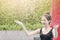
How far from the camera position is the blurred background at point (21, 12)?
822cm

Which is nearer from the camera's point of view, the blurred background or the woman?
the woman

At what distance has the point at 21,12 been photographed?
27.6 ft

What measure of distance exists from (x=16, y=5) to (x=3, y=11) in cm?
41

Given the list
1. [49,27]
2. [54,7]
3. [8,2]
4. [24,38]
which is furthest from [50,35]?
[8,2]

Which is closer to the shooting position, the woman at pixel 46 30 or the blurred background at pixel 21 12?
the woman at pixel 46 30

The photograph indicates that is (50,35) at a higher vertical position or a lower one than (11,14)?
higher

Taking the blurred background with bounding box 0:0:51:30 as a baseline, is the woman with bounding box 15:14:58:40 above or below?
above

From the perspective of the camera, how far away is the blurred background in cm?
822

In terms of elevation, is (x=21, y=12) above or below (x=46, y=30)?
below

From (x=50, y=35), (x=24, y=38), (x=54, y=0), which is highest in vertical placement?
(x=54, y=0)

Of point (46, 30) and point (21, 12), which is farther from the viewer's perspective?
point (21, 12)

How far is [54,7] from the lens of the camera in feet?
15.1

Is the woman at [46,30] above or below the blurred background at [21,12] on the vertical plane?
above

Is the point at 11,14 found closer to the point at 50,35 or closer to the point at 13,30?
the point at 13,30
